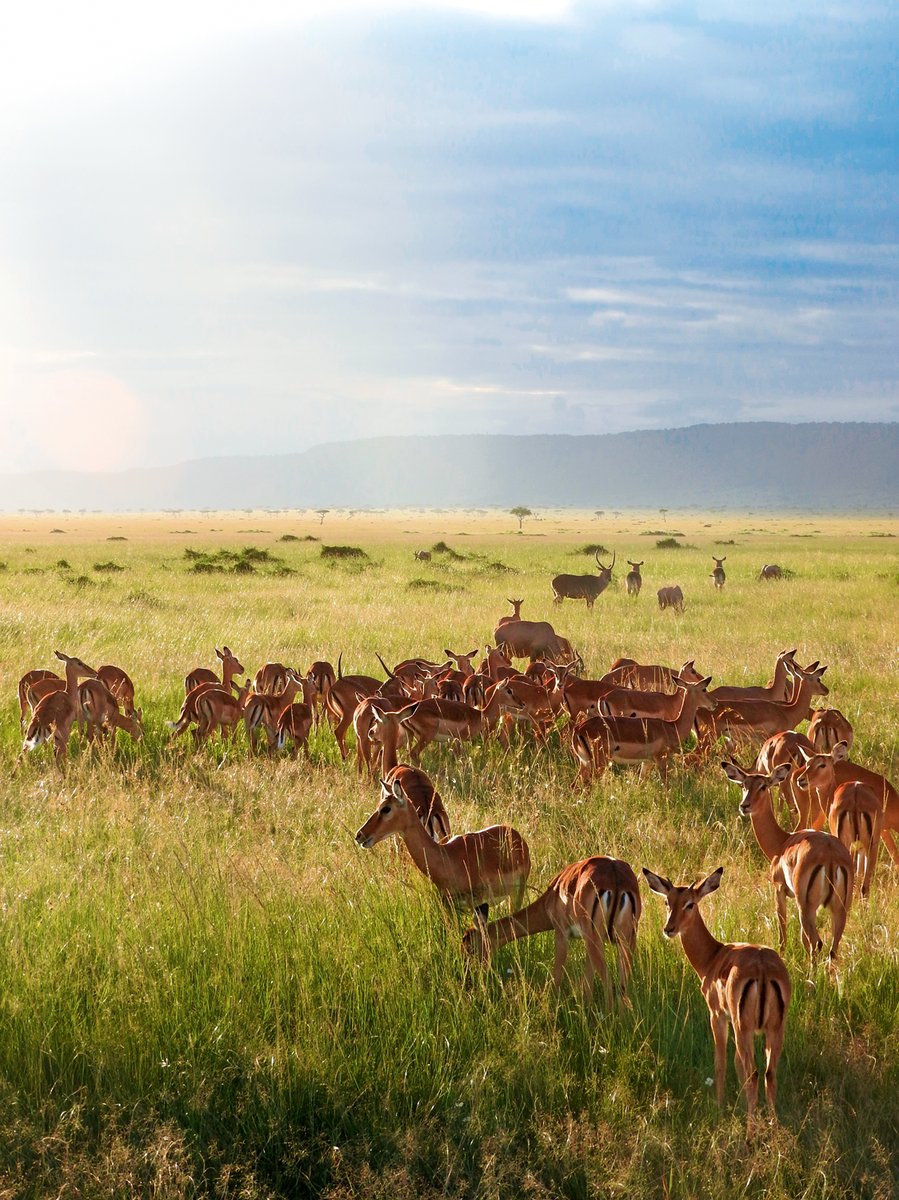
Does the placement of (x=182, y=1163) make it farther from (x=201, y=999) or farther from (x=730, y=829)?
(x=730, y=829)

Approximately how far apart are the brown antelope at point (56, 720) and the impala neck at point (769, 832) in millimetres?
7082

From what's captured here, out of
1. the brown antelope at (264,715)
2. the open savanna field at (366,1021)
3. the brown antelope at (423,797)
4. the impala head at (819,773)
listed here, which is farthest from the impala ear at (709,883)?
the brown antelope at (264,715)

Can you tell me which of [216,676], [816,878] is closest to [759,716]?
[816,878]

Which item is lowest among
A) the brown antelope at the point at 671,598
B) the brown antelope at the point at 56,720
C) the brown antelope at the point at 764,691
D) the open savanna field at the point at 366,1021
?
the open savanna field at the point at 366,1021

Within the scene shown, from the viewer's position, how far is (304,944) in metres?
5.61

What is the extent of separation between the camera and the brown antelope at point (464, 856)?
587cm

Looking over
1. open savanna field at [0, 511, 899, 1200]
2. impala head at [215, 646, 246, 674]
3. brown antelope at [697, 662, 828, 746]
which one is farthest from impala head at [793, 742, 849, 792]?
impala head at [215, 646, 246, 674]

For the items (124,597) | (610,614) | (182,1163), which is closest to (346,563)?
(124,597)

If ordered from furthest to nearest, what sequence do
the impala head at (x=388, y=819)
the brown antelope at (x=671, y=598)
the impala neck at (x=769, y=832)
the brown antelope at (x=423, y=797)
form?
the brown antelope at (x=671, y=598) < the brown antelope at (x=423, y=797) < the impala neck at (x=769, y=832) < the impala head at (x=388, y=819)

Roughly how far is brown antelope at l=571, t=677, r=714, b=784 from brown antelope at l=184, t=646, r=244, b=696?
4.97 metres

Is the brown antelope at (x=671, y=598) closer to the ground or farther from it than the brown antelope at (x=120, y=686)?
farther from it

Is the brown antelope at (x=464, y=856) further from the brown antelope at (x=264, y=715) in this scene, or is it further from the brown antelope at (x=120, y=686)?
the brown antelope at (x=120, y=686)

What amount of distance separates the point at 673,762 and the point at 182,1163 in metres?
7.37

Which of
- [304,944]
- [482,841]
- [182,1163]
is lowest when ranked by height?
[182,1163]
